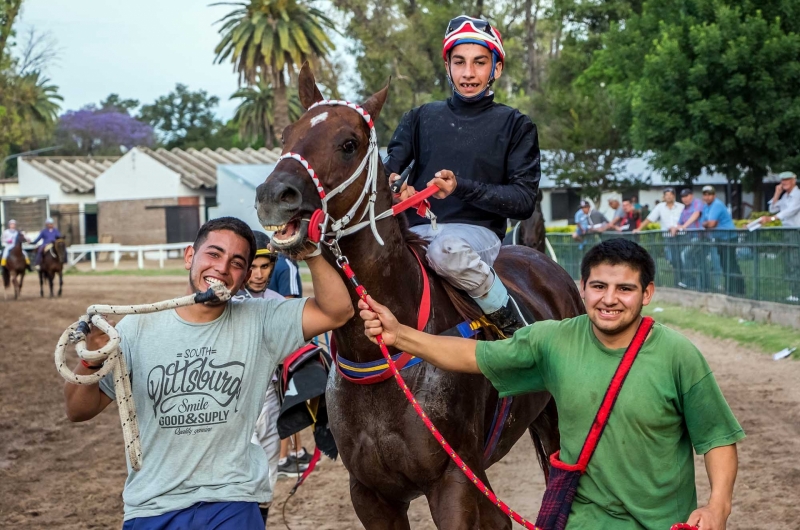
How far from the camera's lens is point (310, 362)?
5785 millimetres

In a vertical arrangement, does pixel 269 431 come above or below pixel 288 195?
below

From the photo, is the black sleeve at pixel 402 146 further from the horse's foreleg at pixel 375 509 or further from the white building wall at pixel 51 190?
the white building wall at pixel 51 190

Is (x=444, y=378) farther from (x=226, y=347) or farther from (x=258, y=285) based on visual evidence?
(x=258, y=285)

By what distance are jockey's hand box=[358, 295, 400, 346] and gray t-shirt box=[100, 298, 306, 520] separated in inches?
17.4

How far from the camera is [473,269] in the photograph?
4.26 m

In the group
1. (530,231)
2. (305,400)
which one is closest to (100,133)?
(530,231)

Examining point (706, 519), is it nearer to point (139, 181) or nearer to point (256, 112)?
point (139, 181)

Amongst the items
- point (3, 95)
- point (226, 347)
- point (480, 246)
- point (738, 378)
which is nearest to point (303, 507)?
point (480, 246)

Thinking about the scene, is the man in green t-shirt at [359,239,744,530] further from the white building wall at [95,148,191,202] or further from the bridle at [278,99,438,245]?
the white building wall at [95,148,191,202]

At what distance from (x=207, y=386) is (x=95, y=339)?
1.48ft

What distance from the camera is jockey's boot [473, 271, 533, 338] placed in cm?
438

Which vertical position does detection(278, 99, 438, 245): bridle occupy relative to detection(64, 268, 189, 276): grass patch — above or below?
above

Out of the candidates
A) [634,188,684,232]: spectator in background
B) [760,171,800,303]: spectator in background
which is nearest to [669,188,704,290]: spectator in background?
[634,188,684,232]: spectator in background

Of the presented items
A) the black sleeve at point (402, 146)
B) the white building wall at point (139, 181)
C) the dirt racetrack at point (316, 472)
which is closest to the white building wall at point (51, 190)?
the white building wall at point (139, 181)
